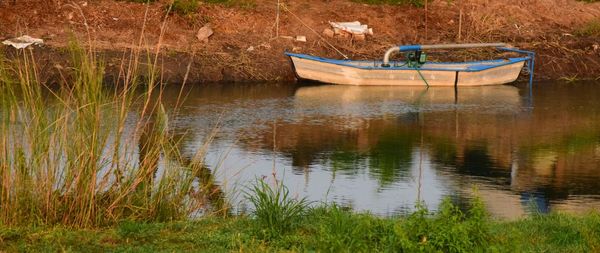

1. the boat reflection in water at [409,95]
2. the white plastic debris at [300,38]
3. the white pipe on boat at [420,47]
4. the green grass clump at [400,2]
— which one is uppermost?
the green grass clump at [400,2]

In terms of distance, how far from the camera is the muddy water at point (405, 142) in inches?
508

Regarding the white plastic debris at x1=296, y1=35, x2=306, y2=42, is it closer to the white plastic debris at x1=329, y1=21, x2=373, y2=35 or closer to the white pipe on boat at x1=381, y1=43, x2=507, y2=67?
the white plastic debris at x1=329, y1=21, x2=373, y2=35

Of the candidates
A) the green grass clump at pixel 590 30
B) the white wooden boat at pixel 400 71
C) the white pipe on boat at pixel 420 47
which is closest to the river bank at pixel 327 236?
the white pipe on boat at pixel 420 47

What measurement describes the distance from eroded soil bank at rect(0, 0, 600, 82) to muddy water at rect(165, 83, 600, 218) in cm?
110

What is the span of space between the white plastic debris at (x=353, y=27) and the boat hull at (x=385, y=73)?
1.51 m

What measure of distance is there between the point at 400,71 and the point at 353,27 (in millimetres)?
2439

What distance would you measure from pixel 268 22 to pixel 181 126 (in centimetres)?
857

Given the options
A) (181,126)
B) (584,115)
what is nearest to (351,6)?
(584,115)

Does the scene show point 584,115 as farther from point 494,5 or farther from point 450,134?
point 494,5

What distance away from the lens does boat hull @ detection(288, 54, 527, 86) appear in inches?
963

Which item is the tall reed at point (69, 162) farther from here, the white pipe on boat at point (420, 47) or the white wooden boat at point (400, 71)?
the white wooden boat at point (400, 71)

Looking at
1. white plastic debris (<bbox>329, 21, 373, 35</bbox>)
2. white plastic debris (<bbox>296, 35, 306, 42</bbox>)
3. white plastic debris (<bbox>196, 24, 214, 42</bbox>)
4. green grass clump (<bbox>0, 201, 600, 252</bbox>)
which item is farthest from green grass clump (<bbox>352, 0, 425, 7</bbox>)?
green grass clump (<bbox>0, 201, 600, 252</bbox>)

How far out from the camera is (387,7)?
2786 cm

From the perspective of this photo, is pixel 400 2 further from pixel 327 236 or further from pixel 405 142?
pixel 327 236
